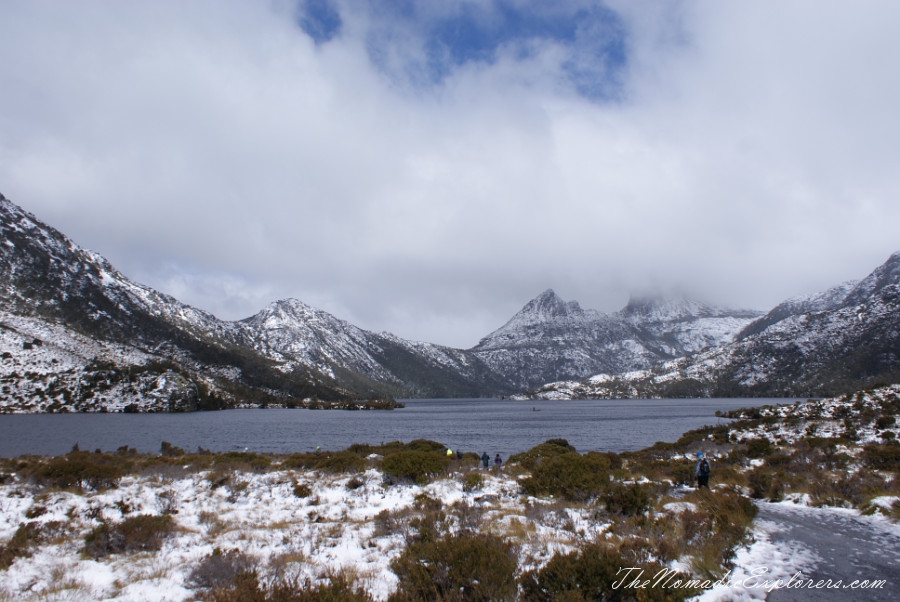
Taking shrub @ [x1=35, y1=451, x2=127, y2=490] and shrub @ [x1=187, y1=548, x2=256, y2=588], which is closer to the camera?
shrub @ [x1=187, y1=548, x2=256, y2=588]

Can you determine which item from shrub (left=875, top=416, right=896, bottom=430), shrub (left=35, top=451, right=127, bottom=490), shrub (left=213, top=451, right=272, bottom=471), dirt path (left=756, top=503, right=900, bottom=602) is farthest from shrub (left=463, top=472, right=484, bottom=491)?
shrub (left=875, top=416, right=896, bottom=430)

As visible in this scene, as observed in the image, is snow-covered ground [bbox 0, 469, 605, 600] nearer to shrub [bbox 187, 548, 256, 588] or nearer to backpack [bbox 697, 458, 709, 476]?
shrub [bbox 187, 548, 256, 588]

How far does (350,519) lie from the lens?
16.0 m

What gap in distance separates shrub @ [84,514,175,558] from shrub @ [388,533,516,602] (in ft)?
22.7

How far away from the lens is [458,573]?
8484mm

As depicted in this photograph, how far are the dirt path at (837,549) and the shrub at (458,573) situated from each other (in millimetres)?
5003

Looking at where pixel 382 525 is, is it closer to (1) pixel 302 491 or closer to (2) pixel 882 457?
(1) pixel 302 491

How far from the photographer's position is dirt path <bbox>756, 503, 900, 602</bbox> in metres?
8.80

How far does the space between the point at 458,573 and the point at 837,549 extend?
9.99 m

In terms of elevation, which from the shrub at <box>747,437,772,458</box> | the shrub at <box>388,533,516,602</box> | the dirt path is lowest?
the shrub at <box>747,437,772,458</box>

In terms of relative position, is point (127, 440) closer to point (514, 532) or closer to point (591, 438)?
point (591, 438)

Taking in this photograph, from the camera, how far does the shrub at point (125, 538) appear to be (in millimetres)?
11240

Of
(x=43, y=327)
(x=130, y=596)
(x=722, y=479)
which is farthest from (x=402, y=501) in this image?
(x=43, y=327)

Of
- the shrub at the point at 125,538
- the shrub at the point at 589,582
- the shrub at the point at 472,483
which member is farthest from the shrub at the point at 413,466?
the shrub at the point at 589,582
